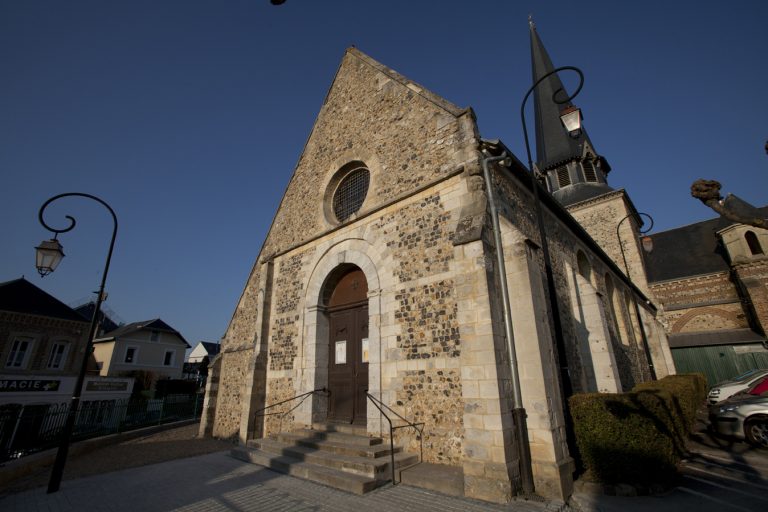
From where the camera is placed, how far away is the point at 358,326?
27.9 feet

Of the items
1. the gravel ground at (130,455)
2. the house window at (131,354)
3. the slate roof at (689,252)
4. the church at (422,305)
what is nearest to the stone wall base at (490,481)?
the church at (422,305)

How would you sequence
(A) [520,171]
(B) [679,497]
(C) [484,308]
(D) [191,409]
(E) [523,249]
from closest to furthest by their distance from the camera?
(B) [679,497]
(C) [484,308]
(E) [523,249]
(A) [520,171]
(D) [191,409]

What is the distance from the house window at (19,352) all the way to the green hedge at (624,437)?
2590 centimetres

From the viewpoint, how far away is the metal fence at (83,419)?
8.12 m

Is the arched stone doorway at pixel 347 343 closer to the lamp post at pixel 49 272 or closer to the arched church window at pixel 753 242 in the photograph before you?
the lamp post at pixel 49 272

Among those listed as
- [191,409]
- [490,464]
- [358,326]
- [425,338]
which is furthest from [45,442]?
[490,464]

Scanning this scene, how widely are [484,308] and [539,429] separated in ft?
6.46

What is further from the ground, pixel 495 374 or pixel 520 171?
pixel 520 171

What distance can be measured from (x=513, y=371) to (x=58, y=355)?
2596 cm

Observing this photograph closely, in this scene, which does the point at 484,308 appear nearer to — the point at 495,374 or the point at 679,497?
the point at 495,374

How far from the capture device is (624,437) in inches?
197

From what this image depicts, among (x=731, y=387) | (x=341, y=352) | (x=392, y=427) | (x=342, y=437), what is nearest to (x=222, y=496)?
(x=342, y=437)

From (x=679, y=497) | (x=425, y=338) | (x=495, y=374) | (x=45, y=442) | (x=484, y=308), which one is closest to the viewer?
(x=679, y=497)

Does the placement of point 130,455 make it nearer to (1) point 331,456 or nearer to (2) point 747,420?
(1) point 331,456
